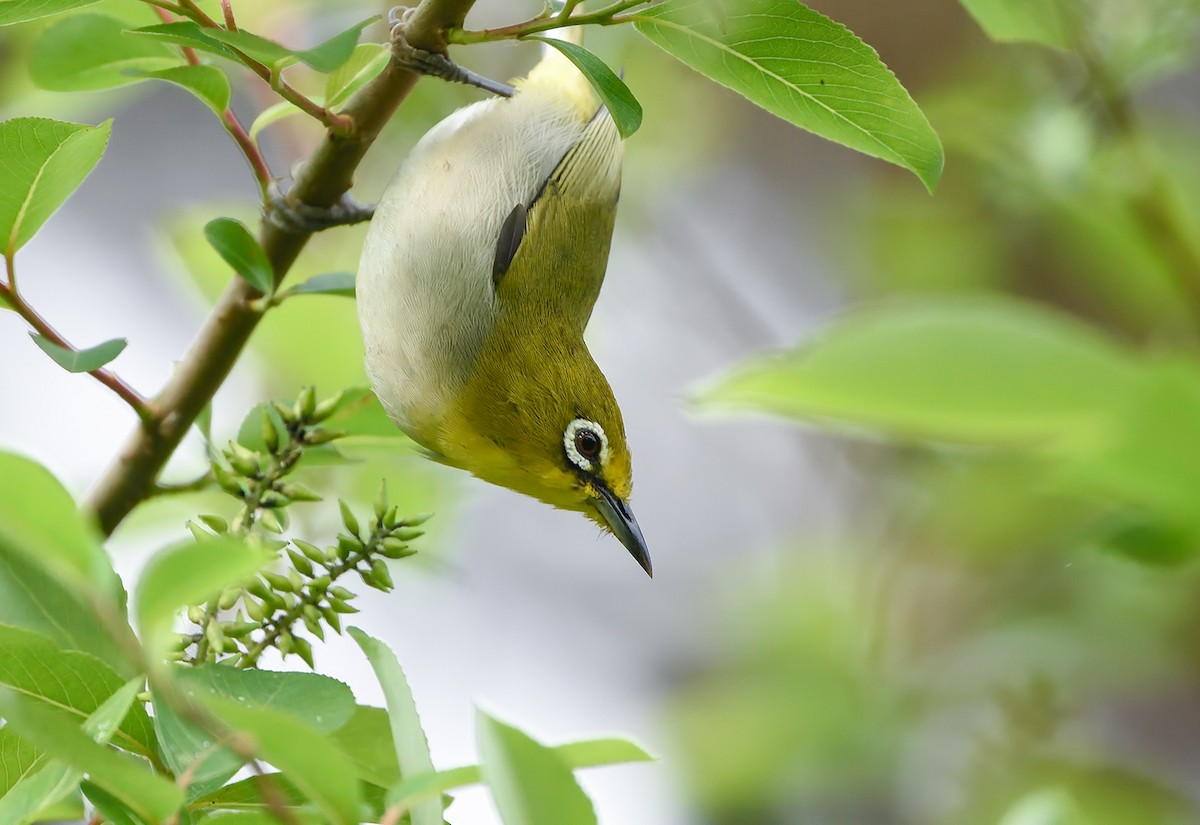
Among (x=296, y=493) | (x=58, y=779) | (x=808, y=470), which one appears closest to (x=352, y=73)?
(x=296, y=493)

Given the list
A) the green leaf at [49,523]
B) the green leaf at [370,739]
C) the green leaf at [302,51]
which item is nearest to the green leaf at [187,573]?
the green leaf at [49,523]

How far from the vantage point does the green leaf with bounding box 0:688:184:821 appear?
3.36ft

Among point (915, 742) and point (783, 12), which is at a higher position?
point (915, 742)

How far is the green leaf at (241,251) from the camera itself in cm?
202

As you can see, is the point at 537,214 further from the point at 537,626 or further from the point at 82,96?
the point at 537,626

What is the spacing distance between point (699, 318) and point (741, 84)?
520 cm

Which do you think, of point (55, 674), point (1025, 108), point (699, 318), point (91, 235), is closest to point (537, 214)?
point (1025, 108)

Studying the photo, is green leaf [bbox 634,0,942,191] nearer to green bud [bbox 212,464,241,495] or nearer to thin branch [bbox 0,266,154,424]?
green bud [bbox 212,464,241,495]

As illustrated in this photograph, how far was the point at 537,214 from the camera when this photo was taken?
3352mm

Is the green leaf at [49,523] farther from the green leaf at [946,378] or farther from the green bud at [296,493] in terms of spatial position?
the green bud at [296,493]

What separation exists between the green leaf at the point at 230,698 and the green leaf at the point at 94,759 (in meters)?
0.10

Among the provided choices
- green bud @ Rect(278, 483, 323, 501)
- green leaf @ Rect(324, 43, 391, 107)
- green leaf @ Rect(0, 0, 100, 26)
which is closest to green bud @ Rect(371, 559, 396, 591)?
green bud @ Rect(278, 483, 323, 501)

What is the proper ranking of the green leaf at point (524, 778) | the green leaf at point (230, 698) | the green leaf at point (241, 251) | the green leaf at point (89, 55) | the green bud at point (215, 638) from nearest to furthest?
the green leaf at point (524, 778) → the green leaf at point (230, 698) → the green bud at point (215, 638) → the green leaf at point (89, 55) → the green leaf at point (241, 251)

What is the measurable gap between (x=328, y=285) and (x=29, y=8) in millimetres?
753
